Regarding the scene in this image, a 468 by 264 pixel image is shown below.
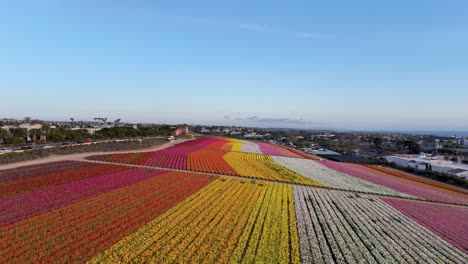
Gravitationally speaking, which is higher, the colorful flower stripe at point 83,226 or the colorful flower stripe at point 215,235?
the colorful flower stripe at point 83,226

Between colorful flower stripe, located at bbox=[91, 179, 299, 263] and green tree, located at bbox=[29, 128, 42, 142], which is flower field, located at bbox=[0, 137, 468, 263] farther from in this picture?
green tree, located at bbox=[29, 128, 42, 142]

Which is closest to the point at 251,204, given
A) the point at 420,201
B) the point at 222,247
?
the point at 222,247

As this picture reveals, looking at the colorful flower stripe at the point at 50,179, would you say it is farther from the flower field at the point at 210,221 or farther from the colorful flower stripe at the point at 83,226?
the colorful flower stripe at the point at 83,226

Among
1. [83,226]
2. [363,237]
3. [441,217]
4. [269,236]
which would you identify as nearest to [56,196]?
[83,226]

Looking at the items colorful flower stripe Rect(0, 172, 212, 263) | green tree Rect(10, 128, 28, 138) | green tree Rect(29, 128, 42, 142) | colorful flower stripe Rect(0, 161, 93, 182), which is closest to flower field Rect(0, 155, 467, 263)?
colorful flower stripe Rect(0, 172, 212, 263)

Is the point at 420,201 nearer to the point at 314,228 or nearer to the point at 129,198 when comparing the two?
the point at 314,228

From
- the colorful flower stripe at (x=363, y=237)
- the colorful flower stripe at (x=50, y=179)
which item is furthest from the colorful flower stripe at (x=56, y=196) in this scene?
the colorful flower stripe at (x=363, y=237)
